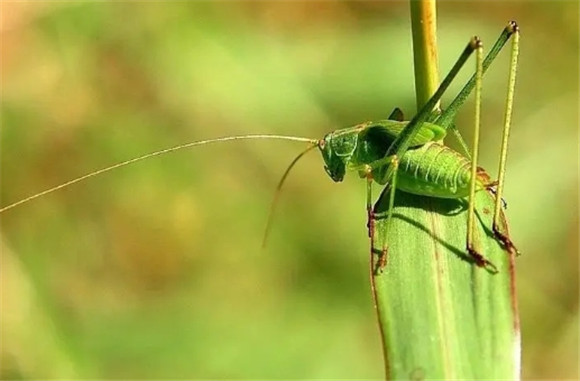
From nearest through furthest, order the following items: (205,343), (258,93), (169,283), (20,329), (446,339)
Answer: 1. (446,339)
2. (20,329)
3. (205,343)
4. (258,93)
5. (169,283)

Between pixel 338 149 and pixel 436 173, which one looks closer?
pixel 436 173

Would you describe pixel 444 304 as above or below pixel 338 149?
below

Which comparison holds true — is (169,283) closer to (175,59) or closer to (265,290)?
(265,290)

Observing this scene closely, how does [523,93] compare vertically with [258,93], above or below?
below

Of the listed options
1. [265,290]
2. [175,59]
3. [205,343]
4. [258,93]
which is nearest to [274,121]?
[258,93]

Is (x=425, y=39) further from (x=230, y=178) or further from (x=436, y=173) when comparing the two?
(x=230, y=178)

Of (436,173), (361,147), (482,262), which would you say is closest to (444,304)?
(482,262)

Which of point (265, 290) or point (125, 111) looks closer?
point (265, 290)

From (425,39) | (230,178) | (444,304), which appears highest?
(425,39)
